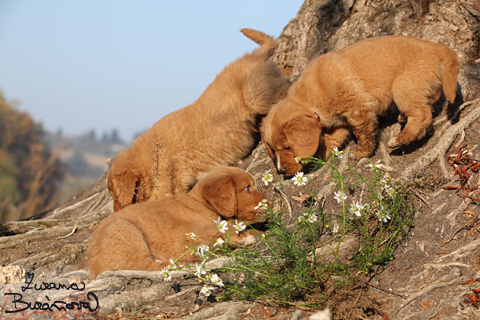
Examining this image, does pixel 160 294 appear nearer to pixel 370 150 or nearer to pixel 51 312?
pixel 51 312

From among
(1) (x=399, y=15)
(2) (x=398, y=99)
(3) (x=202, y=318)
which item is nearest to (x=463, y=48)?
(1) (x=399, y=15)

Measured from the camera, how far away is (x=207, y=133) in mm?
6438

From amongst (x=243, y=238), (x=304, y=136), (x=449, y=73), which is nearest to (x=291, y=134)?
(x=304, y=136)

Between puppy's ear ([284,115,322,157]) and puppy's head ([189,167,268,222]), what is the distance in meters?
0.70

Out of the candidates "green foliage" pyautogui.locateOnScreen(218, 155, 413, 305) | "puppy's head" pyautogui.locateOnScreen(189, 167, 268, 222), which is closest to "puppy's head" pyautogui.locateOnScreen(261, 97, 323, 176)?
"puppy's head" pyautogui.locateOnScreen(189, 167, 268, 222)

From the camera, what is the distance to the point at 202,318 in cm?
328

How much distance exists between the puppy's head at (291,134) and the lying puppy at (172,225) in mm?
597

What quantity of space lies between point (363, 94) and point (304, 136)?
945 mm

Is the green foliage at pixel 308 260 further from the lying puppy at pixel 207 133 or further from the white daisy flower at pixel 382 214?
the lying puppy at pixel 207 133

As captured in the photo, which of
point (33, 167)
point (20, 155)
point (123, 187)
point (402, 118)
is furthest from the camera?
point (20, 155)

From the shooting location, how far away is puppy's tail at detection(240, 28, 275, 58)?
6.98 meters

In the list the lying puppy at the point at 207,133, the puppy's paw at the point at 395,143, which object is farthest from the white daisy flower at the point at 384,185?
the lying puppy at the point at 207,133

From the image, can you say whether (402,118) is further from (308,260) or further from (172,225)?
(172,225)

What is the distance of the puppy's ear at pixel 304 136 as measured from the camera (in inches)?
184
